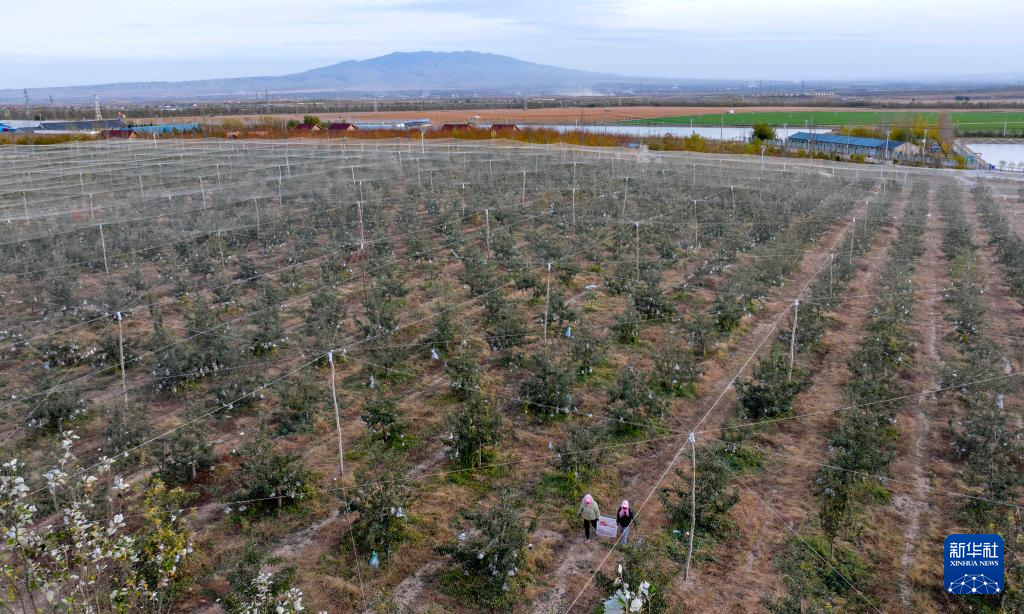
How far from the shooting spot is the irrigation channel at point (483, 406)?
759cm

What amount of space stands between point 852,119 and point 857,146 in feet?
120

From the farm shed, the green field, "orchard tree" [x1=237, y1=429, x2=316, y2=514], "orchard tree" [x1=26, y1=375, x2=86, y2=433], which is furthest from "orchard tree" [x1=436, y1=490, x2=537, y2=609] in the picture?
the green field

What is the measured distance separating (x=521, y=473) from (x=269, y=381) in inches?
199

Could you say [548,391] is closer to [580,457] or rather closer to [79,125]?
[580,457]

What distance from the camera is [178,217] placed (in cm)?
2045

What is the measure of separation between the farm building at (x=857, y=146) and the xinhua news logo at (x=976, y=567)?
41.7 metres

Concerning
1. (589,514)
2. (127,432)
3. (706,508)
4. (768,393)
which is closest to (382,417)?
(127,432)

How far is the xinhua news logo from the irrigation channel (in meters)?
0.16

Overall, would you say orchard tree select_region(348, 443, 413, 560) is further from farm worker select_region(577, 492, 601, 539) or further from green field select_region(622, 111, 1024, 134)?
green field select_region(622, 111, 1024, 134)

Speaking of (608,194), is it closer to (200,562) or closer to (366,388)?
(366,388)

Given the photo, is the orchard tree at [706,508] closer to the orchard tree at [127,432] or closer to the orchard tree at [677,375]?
the orchard tree at [677,375]

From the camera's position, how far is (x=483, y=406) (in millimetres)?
10148

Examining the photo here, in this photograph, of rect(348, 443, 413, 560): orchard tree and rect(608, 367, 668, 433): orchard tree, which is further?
rect(608, 367, 668, 433): orchard tree

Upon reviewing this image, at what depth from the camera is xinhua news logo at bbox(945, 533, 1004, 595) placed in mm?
7297
